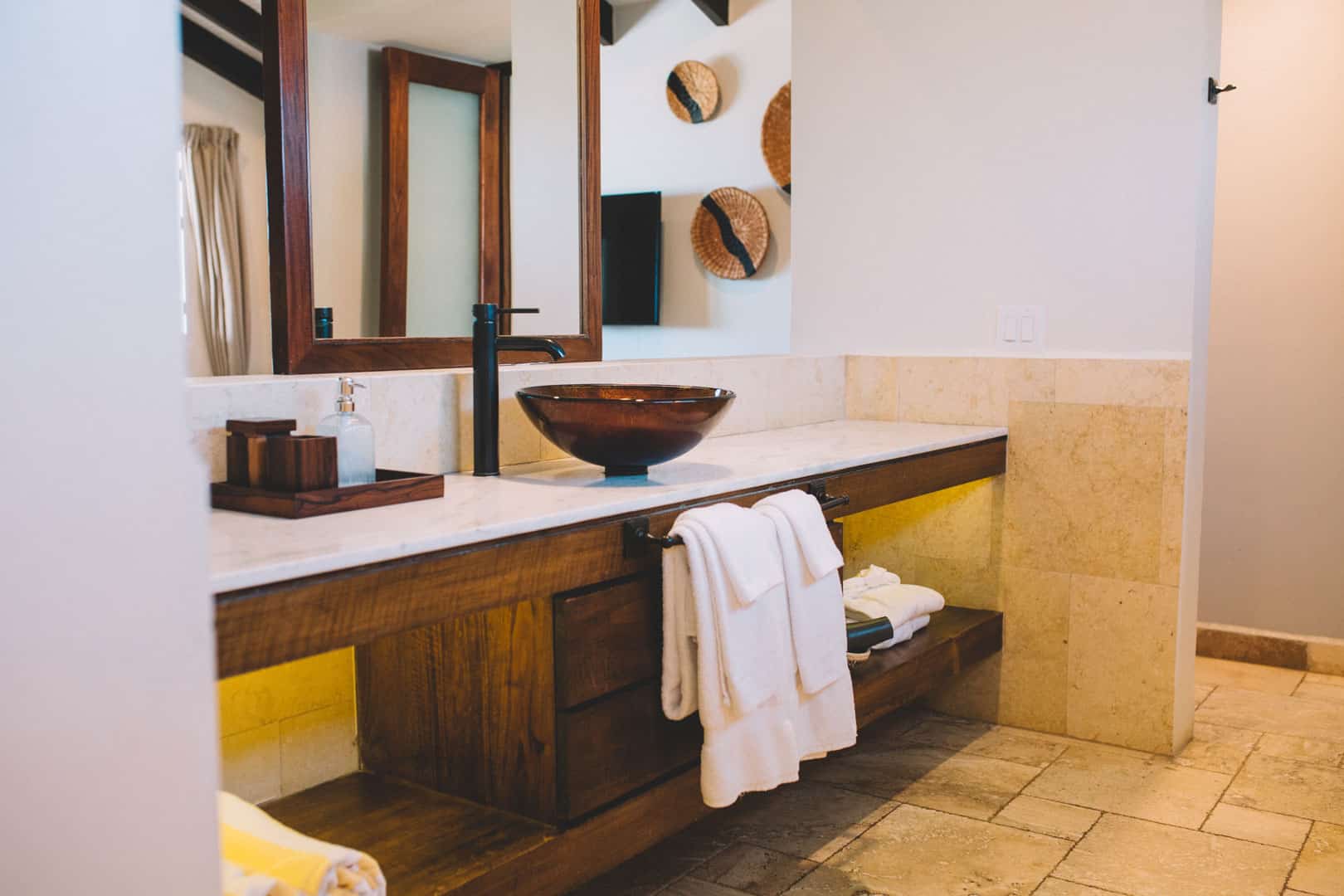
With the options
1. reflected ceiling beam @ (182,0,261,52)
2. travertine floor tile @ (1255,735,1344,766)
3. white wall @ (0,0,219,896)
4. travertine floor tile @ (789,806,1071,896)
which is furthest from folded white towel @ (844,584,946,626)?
white wall @ (0,0,219,896)

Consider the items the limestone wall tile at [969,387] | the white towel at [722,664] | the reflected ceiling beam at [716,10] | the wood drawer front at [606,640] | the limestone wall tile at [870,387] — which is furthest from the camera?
the reflected ceiling beam at [716,10]

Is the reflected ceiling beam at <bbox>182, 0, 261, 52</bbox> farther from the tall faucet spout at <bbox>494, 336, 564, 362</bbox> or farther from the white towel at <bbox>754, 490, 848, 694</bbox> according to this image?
the white towel at <bbox>754, 490, 848, 694</bbox>

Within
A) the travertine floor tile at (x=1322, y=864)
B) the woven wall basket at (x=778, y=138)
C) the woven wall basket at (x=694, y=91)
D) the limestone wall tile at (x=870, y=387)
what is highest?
the woven wall basket at (x=694, y=91)

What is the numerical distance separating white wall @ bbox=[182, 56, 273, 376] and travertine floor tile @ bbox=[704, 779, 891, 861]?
1402 mm

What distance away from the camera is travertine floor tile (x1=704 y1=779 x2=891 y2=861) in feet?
7.81

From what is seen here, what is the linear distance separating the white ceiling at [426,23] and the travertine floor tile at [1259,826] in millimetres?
2339

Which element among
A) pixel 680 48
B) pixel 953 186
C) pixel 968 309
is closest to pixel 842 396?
pixel 968 309

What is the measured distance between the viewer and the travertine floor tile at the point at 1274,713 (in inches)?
122

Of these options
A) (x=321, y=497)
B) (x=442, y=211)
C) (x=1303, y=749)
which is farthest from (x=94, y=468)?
(x=1303, y=749)

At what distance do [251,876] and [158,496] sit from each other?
2.42 ft

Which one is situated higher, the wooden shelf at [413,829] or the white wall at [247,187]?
the white wall at [247,187]

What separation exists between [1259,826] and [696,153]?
431 centimetres

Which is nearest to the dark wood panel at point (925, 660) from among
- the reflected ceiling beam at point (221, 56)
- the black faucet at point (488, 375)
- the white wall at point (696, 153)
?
the black faucet at point (488, 375)

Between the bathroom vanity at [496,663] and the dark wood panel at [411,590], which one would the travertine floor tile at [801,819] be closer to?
the bathroom vanity at [496,663]
